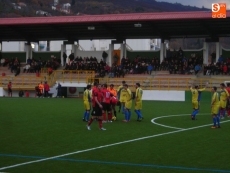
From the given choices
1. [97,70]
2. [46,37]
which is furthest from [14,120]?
[46,37]

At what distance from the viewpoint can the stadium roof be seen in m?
47.0

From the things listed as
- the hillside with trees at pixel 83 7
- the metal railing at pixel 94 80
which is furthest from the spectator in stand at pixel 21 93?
the hillside with trees at pixel 83 7

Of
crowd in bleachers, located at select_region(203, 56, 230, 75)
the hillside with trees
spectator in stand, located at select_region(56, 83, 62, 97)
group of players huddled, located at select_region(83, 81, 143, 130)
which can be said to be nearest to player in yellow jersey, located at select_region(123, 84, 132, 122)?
group of players huddled, located at select_region(83, 81, 143, 130)

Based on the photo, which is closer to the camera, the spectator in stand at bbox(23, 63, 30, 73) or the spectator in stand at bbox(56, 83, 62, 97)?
the spectator in stand at bbox(56, 83, 62, 97)

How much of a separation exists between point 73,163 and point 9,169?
63.3 inches

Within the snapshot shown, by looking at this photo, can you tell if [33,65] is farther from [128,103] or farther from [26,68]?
[128,103]

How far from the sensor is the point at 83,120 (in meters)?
22.7

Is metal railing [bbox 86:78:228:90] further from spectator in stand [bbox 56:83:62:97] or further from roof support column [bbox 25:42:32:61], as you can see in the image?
roof support column [bbox 25:42:32:61]

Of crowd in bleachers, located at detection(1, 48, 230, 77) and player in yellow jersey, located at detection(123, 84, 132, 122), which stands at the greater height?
crowd in bleachers, located at detection(1, 48, 230, 77)

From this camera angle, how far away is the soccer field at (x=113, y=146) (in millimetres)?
11719

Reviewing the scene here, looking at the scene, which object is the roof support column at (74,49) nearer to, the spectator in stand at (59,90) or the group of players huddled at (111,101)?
the spectator in stand at (59,90)

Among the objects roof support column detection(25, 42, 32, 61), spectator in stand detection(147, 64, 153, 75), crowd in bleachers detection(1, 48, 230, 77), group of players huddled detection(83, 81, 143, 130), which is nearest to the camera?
group of players huddled detection(83, 81, 143, 130)

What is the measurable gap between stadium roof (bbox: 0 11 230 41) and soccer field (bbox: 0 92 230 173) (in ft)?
82.6

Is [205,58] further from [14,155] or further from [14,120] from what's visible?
[14,155]
